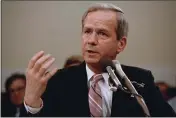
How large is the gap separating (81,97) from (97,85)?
6cm

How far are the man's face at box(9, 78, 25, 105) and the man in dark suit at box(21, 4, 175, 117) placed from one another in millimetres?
163

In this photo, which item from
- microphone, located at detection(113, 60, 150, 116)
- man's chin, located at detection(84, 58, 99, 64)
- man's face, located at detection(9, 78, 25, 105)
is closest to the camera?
microphone, located at detection(113, 60, 150, 116)

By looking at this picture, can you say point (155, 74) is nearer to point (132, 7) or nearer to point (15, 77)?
point (132, 7)

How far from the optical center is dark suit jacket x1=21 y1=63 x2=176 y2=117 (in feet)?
2.78

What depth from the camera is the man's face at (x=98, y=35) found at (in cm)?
83

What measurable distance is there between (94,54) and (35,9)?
1.15 feet

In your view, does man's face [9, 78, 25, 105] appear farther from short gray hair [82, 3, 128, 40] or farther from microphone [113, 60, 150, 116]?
microphone [113, 60, 150, 116]

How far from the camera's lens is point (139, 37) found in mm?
1011

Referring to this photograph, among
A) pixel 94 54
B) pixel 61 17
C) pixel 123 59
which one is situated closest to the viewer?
pixel 94 54

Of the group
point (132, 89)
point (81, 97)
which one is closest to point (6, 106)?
point (81, 97)

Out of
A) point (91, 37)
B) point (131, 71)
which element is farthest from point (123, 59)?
point (91, 37)

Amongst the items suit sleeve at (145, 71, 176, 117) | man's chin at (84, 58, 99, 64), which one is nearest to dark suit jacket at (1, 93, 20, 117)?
man's chin at (84, 58, 99, 64)

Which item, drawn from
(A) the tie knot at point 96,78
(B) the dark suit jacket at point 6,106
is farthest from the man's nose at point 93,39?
(B) the dark suit jacket at point 6,106

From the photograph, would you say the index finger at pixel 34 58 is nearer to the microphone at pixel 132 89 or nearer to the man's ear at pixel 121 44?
the microphone at pixel 132 89
